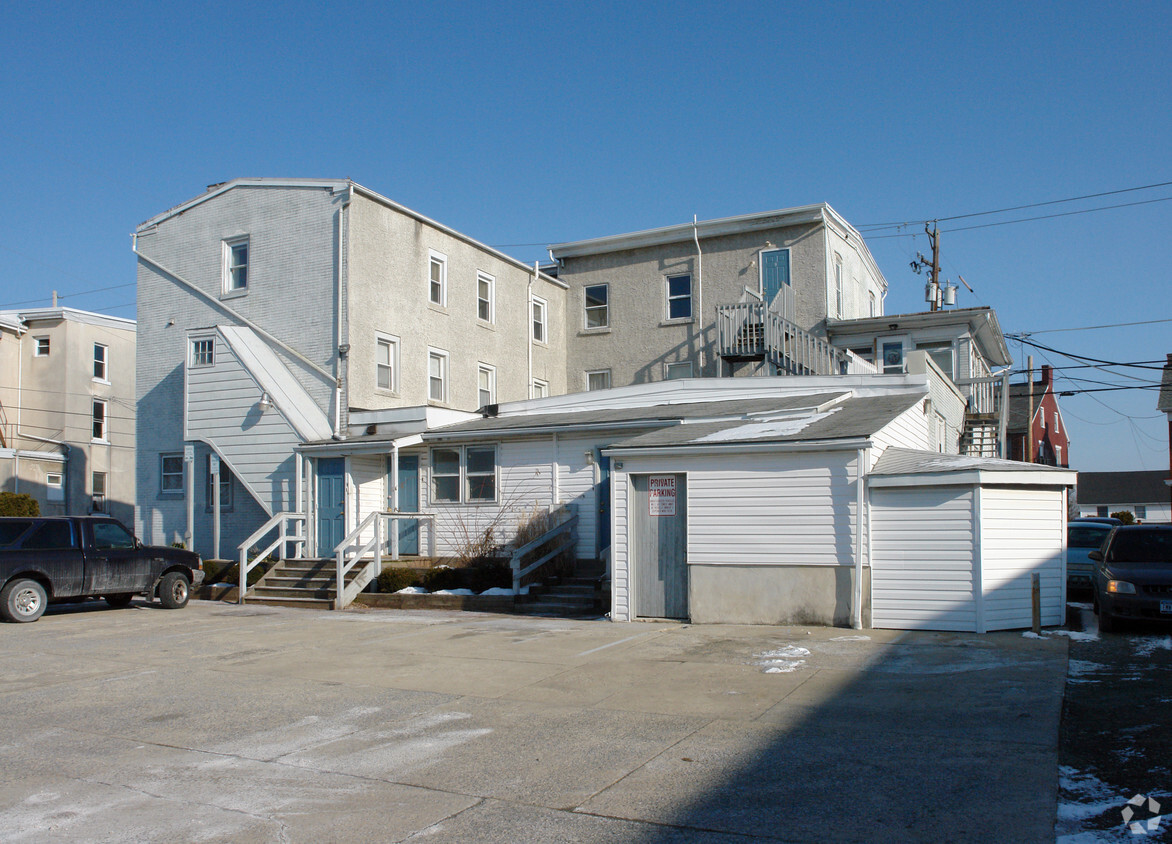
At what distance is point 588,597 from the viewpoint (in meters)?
16.2

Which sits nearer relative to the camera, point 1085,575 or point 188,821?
point 188,821

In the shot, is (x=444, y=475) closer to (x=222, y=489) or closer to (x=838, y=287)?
(x=222, y=489)

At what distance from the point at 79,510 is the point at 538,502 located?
25.2 metres

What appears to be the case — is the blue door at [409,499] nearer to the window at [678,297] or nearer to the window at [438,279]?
the window at [438,279]

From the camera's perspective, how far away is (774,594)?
13.6 m

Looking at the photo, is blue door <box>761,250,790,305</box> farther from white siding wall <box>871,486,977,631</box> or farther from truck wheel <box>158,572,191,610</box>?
truck wheel <box>158,572,191,610</box>

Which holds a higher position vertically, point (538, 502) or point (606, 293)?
point (606, 293)

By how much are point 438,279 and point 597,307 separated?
18.5 ft

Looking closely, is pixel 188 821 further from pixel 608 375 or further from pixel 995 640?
pixel 608 375

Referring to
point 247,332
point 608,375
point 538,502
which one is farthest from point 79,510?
point 538,502

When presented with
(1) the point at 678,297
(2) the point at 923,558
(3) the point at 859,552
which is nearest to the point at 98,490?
(1) the point at 678,297

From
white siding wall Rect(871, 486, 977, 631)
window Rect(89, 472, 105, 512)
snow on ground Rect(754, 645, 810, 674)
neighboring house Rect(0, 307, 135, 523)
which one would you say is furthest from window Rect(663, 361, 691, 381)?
window Rect(89, 472, 105, 512)

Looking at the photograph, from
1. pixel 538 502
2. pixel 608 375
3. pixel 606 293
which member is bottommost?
pixel 538 502

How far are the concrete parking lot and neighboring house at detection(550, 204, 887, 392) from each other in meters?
11.5
